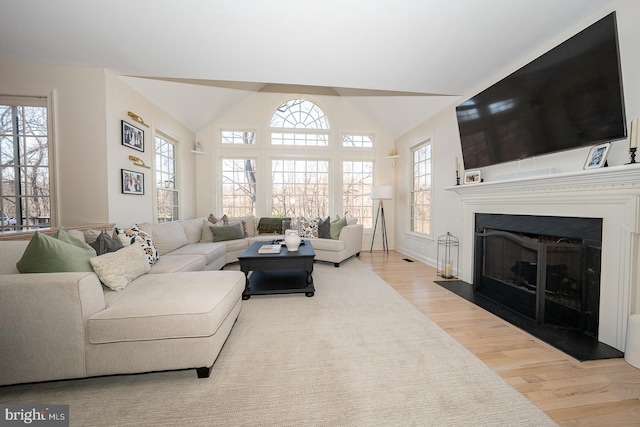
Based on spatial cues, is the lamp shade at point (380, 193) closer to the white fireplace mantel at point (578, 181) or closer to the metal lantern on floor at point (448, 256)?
the metal lantern on floor at point (448, 256)

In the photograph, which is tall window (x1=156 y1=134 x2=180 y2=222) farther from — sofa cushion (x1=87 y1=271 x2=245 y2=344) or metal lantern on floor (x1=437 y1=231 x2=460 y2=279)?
metal lantern on floor (x1=437 y1=231 x2=460 y2=279)

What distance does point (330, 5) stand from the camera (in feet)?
6.44

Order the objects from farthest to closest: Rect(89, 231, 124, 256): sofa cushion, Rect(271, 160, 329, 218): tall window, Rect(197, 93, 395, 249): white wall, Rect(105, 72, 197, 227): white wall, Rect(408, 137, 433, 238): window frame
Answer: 1. Rect(271, 160, 329, 218): tall window
2. Rect(197, 93, 395, 249): white wall
3. Rect(408, 137, 433, 238): window frame
4. Rect(105, 72, 197, 227): white wall
5. Rect(89, 231, 124, 256): sofa cushion

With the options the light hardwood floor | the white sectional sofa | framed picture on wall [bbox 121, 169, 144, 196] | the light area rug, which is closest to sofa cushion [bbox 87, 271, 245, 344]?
the white sectional sofa

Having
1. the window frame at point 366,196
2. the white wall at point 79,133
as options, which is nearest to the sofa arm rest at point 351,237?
the window frame at point 366,196

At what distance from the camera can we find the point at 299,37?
2.33 meters

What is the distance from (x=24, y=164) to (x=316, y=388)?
3.99m

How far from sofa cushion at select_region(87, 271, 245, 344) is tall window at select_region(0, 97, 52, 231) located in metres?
2.35

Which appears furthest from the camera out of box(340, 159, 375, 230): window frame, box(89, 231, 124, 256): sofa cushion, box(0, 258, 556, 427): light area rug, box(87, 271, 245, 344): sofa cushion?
box(340, 159, 375, 230): window frame

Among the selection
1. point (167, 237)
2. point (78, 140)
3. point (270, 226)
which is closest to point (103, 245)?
point (167, 237)

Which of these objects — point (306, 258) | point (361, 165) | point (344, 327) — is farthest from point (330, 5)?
point (361, 165)

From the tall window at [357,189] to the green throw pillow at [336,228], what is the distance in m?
1.16

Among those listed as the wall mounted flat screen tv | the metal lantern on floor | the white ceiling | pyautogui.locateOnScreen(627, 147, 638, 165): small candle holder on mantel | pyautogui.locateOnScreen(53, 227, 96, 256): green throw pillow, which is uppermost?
the white ceiling

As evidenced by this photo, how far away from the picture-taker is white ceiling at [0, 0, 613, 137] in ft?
6.53
